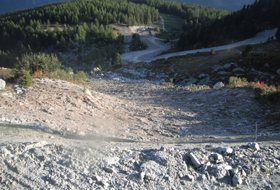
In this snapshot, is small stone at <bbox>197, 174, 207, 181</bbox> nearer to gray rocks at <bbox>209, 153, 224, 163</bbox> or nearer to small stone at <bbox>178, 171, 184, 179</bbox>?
small stone at <bbox>178, 171, 184, 179</bbox>

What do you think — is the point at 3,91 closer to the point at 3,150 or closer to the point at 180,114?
the point at 3,150

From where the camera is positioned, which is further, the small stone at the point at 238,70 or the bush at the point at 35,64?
the small stone at the point at 238,70

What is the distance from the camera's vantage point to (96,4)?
357 feet


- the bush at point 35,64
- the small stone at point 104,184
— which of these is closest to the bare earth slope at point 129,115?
the bush at point 35,64

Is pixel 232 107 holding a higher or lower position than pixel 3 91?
lower

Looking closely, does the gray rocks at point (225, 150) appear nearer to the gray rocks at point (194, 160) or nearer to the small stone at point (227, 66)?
the gray rocks at point (194, 160)

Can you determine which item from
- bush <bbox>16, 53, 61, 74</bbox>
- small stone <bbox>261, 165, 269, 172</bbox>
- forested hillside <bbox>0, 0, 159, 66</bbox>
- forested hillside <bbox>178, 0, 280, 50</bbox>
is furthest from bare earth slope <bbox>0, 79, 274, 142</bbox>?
forested hillside <bbox>0, 0, 159, 66</bbox>

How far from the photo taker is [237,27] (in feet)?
174

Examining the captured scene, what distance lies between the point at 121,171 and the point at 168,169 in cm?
100

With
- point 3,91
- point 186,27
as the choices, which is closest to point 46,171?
point 3,91

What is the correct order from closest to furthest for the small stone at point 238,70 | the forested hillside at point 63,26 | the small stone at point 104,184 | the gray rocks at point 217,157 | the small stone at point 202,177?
1. the small stone at point 104,184
2. the small stone at point 202,177
3. the gray rocks at point 217,157
4. the small stone at point 238,70
5. the forested hillside at point 63,26

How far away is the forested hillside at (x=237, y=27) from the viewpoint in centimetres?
5125

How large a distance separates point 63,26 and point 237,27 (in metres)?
81.9

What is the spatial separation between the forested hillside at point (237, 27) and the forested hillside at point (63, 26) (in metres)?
36.7
